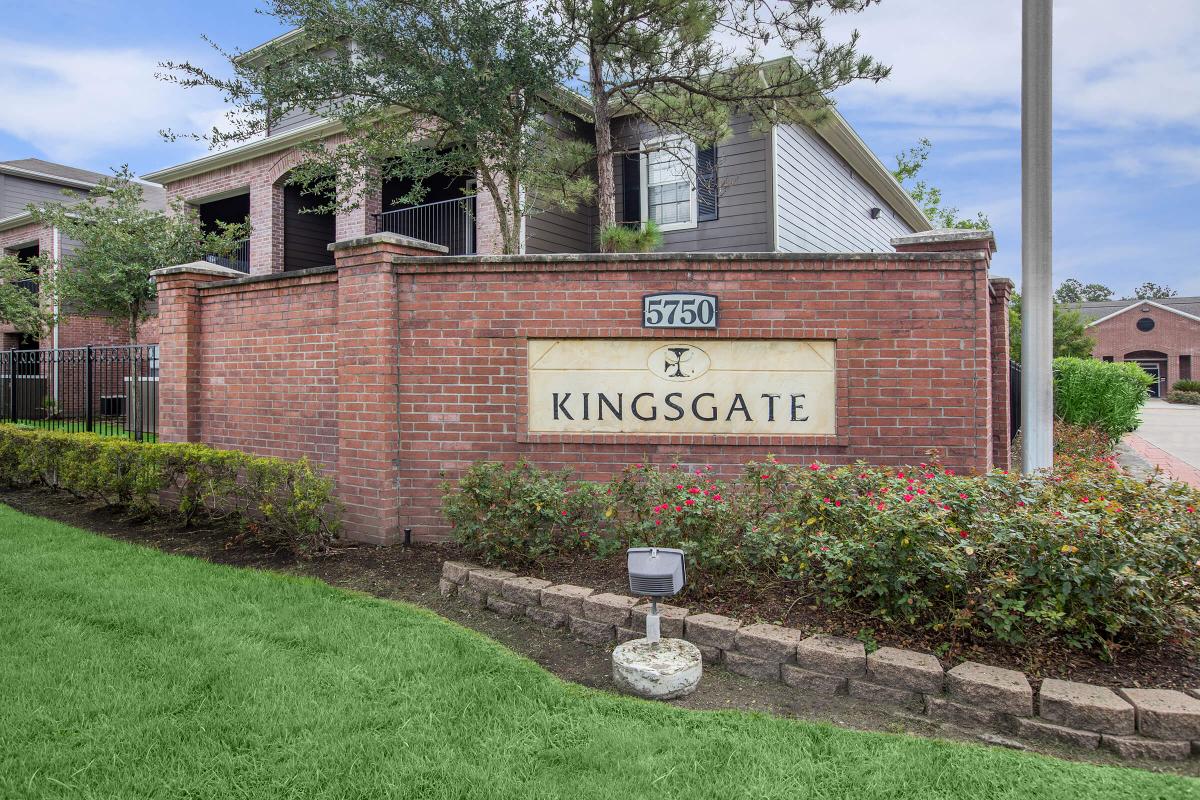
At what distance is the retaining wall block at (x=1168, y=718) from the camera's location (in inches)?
109

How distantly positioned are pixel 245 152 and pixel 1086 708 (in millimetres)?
16433

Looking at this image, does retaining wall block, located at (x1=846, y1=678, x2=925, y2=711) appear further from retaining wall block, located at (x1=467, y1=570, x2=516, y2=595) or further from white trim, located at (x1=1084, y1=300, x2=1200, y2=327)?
white trim, located at (x1=1084, y1=300, x2=1200, y2=327)

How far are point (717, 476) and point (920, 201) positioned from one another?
1111 inches

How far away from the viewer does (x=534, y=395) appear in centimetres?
558

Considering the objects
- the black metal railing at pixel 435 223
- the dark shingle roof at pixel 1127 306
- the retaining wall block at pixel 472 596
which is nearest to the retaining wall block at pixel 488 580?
the retaining wall block at pixel 472 596

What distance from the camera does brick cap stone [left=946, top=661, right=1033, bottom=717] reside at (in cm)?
294

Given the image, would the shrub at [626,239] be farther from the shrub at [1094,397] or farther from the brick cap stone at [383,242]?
the shrub at [1094,397]

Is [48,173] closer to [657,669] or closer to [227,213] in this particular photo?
[227,213]

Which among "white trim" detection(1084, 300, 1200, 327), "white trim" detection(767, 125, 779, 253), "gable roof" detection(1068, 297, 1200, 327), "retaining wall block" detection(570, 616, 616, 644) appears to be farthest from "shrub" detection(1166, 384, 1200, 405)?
"retaining wall block" detection(570, 616, 616, 644)

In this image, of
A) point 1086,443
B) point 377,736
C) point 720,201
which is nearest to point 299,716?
point 377,736

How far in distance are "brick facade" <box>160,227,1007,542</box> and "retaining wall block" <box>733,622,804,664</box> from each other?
76.5 inches

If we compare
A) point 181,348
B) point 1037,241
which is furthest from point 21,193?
point 1037,241

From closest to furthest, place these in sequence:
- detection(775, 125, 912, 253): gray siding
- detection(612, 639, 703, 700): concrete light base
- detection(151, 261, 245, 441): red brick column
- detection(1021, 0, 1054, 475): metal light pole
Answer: detection(612, 639, 703, 700): concrete light base < detection(1021, 0, 1054, 475): metal light pole < detection(151, 261, 245, 441): red brick column < detection(775, 125, 912, 253): gray siding

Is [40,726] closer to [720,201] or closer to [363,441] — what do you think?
[363,441]
